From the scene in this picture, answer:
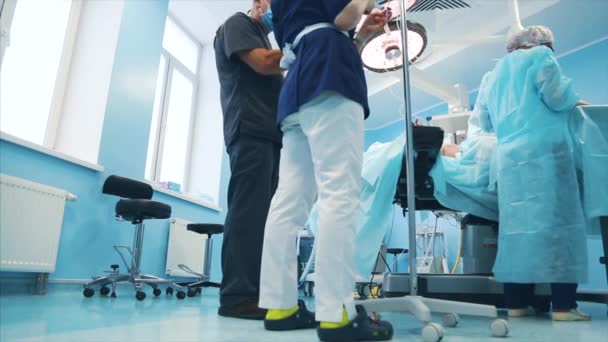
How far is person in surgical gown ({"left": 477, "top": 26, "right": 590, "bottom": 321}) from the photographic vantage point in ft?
5.35

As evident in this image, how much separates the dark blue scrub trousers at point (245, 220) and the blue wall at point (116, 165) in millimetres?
1587

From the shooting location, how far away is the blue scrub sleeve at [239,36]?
5.09ft

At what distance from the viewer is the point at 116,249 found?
2.88m

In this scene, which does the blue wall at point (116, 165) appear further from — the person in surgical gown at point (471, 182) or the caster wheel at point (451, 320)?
the caster wheel at point (451, 320)

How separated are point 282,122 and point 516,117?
1151 mm

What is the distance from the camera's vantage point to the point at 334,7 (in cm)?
113

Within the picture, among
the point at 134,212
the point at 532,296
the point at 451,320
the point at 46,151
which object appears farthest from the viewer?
the point at 134,212

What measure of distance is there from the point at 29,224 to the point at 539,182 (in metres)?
2.59

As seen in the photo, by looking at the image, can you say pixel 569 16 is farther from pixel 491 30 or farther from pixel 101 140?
pixel 101 140

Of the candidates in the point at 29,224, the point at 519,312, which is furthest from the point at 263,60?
the point at 29,224

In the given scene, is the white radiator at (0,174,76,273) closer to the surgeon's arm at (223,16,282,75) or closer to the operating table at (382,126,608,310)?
the surgeon's arm at (223,16,282,75)

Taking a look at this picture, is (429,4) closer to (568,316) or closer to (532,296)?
(532,296)

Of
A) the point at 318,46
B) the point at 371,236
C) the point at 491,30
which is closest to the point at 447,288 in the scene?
the point at 371,236

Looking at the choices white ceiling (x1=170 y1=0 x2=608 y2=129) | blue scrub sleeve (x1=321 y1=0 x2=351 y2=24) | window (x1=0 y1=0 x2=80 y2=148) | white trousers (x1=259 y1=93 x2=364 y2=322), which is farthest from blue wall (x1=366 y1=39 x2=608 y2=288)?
window (x1=0 y1=0 x2=80 y2=148)
